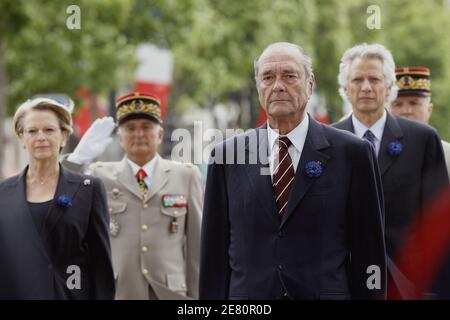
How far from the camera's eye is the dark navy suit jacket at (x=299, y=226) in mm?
5246

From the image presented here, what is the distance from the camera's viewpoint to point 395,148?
681 centimetres

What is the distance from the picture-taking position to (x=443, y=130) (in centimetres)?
4972

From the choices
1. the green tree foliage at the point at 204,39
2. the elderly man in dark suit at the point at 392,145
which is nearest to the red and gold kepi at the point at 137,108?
the elderly man in dark suit at the point at 392,145

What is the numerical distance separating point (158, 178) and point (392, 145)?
85.4 inches

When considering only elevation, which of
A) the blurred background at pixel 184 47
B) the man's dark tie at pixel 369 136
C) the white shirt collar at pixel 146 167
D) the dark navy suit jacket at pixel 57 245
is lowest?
the dark navy suit jacket at pixel 57 245

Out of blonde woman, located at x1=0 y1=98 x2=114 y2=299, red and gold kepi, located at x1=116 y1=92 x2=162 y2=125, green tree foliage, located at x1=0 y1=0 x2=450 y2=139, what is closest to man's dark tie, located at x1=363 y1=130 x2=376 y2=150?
blonde woman, located at x1=0 y1=98 x2=114 y2=299

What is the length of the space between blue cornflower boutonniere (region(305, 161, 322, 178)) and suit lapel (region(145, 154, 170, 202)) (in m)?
3.09

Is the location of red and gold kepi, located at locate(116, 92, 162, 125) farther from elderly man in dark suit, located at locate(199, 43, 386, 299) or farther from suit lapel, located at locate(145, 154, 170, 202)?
elderly man in dark suit, located at locate(199, 43, 386, 299)

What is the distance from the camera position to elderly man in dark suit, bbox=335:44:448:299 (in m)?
6.59

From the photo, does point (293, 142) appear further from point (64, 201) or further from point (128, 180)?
point (128, 180)

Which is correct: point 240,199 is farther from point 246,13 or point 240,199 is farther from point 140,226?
point 246,13

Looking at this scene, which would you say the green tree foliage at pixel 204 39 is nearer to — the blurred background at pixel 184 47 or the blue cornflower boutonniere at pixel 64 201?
the blurred background at pixel 184 47

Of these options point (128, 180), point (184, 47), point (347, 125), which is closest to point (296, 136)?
point (347, 125)
